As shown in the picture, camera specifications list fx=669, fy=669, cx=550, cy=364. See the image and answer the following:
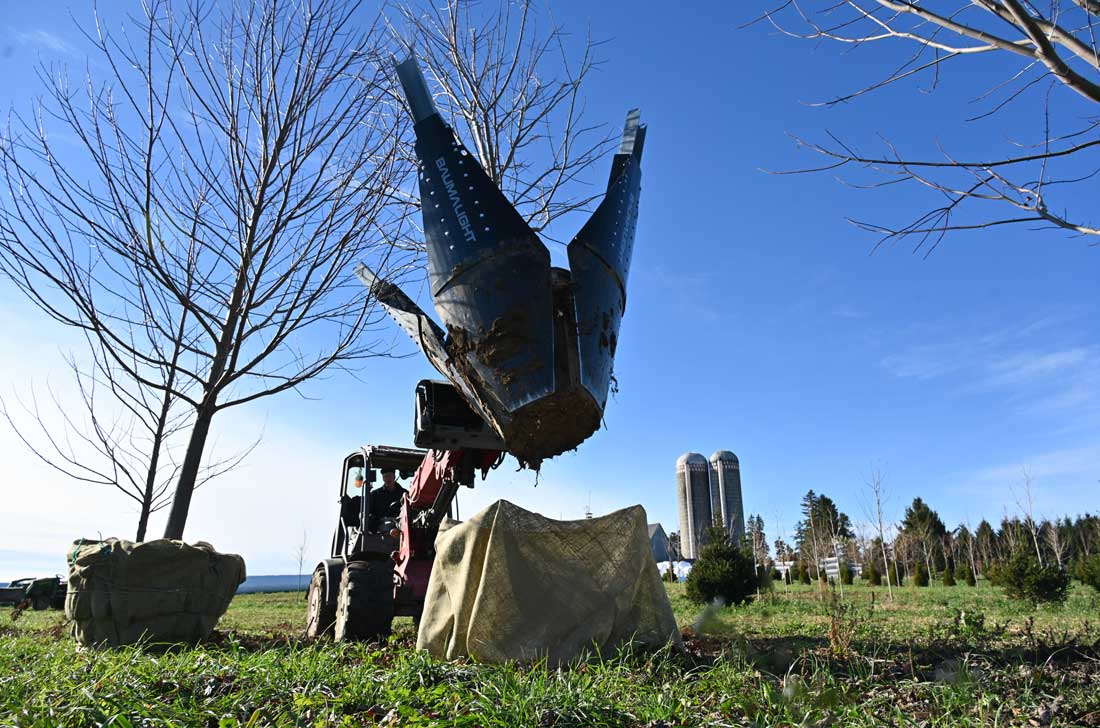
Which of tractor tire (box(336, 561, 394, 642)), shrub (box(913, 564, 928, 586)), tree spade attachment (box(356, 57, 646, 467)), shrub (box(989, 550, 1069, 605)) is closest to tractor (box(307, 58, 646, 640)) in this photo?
tree spade attachment (box(356, 57, 646, 467))

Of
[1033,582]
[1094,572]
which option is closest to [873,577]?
[1094,572]

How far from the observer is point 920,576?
106 ft

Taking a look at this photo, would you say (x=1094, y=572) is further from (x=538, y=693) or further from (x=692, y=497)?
(x=538, y=693)

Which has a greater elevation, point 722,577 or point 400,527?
point 400,527

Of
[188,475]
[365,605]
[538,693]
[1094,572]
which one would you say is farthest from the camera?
[1094,572]

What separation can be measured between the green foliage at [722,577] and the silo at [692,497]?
88.2 feet

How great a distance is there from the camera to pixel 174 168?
214 inches

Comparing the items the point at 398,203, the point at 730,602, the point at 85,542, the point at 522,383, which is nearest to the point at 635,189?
the point at 522,383

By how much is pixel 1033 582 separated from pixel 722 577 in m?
7.43

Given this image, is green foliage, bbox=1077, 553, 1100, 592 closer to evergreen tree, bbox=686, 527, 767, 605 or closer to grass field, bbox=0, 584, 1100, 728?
evergreen tree, bbox=686, 527, 767, 605

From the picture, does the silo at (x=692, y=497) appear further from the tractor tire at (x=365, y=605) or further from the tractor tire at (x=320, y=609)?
the tractor tire at (x=365, y=605)

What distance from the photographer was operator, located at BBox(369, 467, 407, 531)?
27.4 ft

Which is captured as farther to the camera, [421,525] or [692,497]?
[692,497]

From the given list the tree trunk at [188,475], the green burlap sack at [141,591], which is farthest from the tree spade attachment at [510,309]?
the green burlap sack at [141,591]
